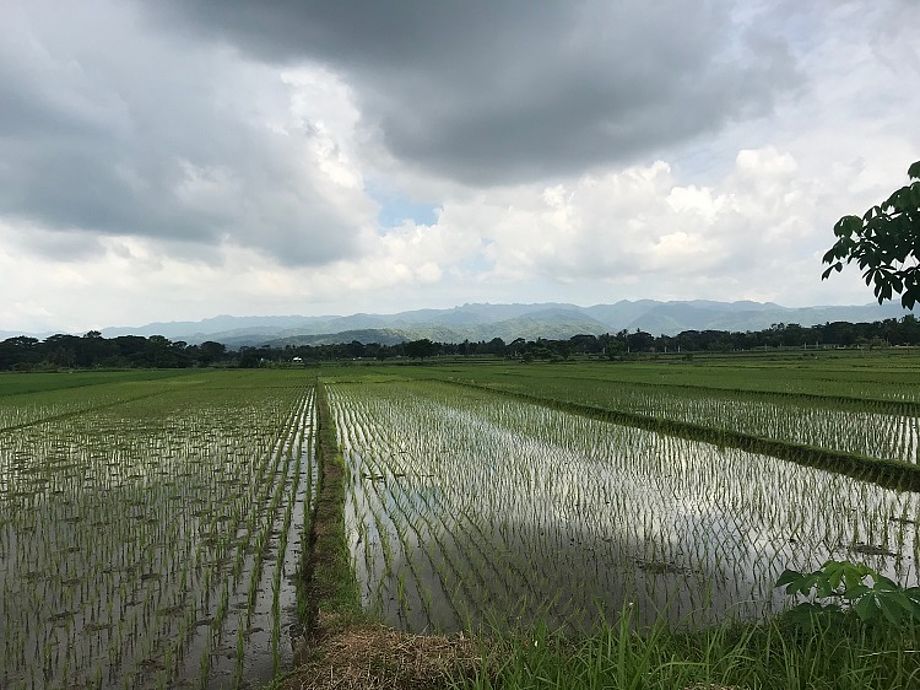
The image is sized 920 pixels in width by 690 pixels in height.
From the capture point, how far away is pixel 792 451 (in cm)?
855

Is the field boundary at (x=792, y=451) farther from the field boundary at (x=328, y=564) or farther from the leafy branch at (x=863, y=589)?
the field boundary at (x=328, y=564)

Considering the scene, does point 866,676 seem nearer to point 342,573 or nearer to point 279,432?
point 342,573

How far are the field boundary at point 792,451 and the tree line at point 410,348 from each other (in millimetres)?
48402

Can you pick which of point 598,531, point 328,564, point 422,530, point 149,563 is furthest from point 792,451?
point 149,563

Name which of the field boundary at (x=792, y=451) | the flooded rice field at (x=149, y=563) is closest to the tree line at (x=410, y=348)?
the field boundary at (x=792, y=451)

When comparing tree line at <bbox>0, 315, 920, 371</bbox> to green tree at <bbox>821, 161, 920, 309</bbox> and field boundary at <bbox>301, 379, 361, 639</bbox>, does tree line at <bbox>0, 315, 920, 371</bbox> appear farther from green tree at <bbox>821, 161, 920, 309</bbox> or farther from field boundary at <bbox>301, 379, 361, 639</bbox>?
green tree at <bbox>821, 161, 920, 309</bbox>

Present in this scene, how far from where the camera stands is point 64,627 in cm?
353

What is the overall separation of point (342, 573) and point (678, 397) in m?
14.3

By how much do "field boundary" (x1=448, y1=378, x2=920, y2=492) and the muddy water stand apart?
393 mm

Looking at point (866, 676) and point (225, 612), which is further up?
point (866, 676)

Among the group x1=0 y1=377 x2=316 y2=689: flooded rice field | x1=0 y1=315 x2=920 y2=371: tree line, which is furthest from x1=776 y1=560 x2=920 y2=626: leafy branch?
x1=0 y1=315 x2=920 y2=371: tree line

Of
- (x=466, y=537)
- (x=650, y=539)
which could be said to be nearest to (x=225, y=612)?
(x=466, y=537)

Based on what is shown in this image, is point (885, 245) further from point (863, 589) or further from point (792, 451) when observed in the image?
point (792, 451)

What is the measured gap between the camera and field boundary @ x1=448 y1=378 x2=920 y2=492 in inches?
279
